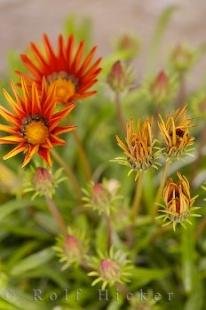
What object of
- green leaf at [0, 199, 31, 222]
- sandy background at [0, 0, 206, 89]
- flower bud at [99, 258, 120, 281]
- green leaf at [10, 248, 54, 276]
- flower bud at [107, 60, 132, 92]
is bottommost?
flower bud at [99, 258, 120, 281]

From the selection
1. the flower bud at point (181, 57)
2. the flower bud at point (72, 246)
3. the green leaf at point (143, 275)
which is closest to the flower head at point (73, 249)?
the flower bud at point (72, 246)

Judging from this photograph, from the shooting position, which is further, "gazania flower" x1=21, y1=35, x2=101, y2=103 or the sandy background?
the sandy background

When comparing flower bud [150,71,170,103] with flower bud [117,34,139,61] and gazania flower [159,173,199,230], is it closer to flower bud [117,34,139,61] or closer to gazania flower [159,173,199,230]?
flower bud [117,34,139,61]

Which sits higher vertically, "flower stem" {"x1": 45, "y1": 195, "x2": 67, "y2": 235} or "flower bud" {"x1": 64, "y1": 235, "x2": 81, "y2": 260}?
"flower stem" {"x1": 45, "y1": 195, "x2": 67, "y2": 235}

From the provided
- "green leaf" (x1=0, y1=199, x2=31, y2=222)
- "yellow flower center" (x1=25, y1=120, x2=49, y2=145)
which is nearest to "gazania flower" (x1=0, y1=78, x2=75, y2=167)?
"yellow flower center" (x1=25, y1=120, x2=49, y2=145)

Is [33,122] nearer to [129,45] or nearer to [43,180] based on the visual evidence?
[43,180]

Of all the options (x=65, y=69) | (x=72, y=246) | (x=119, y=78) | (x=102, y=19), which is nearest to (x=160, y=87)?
(x=119, y=78)
